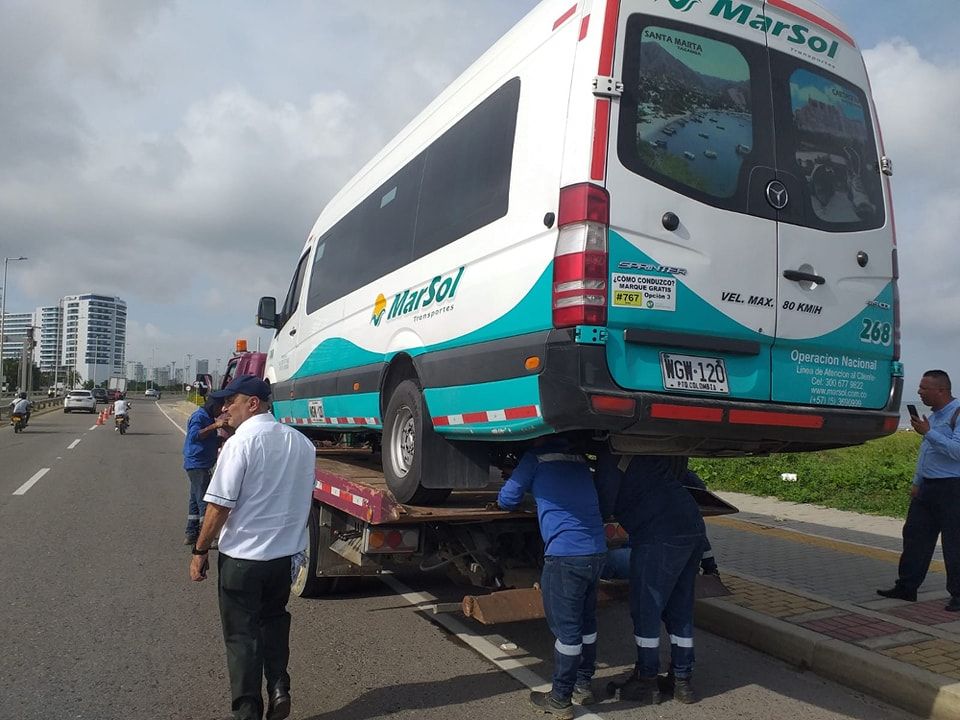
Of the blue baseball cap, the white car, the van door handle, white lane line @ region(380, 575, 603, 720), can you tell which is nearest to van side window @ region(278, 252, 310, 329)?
white lane line @ region(380, 575, 603, 720)

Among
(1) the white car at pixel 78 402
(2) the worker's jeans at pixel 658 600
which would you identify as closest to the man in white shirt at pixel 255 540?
(2) the worker's jeans at pixel 658 600

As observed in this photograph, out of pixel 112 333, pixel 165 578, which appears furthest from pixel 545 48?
pixel 112 333

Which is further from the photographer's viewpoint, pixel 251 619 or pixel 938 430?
pixel 938 430

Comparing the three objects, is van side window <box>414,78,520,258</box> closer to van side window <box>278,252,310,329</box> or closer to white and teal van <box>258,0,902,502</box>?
white and teal van <box>258,0,902,502</box>

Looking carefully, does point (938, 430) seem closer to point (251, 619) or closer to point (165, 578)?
point (251, 619)

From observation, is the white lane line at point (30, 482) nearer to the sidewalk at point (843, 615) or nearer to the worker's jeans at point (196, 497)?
the worker's jeans at point (196, 497)

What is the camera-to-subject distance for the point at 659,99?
169 inches

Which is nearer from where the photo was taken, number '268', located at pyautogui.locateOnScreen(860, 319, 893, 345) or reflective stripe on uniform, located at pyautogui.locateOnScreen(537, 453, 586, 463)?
reflective stripe on uniform, located at pyautogui.locateOnScreen(537, 453, 586, 463)

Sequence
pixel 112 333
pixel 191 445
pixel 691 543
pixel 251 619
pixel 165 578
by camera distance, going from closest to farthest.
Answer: pixel 251 619 < pixel 691 543 < pixel 165 578 < pixel 191 445 < pixel 112 333

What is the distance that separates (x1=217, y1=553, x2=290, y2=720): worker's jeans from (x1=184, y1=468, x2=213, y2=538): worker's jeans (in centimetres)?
513

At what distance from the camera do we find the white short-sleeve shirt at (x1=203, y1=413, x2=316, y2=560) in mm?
3904

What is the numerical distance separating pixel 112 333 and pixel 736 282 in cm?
19487

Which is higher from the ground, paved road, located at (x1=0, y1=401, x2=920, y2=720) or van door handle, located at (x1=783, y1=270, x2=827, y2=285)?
van door handle, located at (x1=783, y1=270, x2=827, y2=285)

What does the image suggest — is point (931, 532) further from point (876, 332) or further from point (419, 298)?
point (419, 298)
